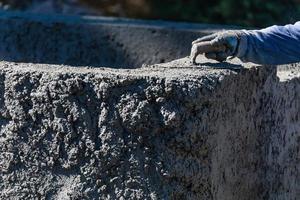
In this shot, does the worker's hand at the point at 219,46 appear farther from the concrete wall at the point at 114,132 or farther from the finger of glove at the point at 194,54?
the concrete wall at the point at 114,132

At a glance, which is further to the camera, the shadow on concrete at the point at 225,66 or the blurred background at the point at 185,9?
the blurred background at the point at 185,9

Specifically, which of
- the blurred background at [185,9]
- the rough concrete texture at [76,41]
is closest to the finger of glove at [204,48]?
the rough concrete texture at [76,41]

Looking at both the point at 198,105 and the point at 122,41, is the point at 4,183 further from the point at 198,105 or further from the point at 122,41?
the point at 122,41

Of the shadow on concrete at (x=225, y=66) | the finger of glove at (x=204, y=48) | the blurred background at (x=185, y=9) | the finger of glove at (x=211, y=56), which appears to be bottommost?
the blurred background at (x=185, y=9)

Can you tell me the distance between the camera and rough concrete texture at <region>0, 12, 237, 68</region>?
13.8 ft

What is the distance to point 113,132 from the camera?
2451 millimetres

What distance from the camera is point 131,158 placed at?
245 cm

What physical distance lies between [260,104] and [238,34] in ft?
0.72

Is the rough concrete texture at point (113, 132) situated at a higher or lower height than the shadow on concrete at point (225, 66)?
lower

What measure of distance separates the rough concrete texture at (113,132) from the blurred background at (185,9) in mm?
3396

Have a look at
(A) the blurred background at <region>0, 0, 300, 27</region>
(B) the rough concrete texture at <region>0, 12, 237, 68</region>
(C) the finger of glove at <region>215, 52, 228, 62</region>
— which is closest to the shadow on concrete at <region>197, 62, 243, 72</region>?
(C) the finger of glove at <region>215, 52, 228, 62</region>

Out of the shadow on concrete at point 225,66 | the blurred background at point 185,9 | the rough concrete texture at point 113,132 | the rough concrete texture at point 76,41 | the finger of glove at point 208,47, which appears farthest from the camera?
the blurred background at point 185,9

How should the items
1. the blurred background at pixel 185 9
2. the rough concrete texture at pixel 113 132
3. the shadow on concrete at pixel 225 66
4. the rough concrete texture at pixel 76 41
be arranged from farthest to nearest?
the blurred background at pixel 185 9 < the rough concrete texture at pixel 76 41 < the shadow on concrete at pixel 225 66 < the rough concrete texture at pixel 113 132

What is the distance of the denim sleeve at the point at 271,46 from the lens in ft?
9.37
